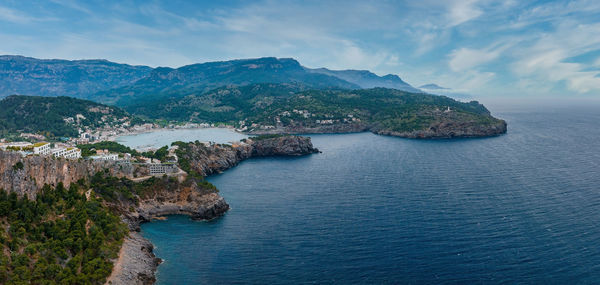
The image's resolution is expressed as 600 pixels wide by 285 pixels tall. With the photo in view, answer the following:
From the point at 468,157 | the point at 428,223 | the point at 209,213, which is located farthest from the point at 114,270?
the point at 468,157

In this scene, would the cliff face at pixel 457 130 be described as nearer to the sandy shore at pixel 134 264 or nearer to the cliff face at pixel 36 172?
the cliff face at pixel 36 172

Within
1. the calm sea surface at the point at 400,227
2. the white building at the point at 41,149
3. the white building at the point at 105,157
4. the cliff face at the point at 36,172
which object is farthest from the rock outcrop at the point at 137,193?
the white building at the point at 41,149

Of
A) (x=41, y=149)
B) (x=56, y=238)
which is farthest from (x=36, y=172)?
(x=41, y=149)

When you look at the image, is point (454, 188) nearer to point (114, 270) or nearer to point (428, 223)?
point (428, 223)

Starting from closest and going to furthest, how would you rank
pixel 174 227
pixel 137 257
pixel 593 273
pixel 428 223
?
pixel 593 273
pixel 137 257
pixel 428 223
pixel 174 227

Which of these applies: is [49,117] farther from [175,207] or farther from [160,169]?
[175,207]

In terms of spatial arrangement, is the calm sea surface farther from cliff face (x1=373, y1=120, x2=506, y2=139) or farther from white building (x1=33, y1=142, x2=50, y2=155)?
cliff face (x1=373, y1=120, x2=506, y2=139)
